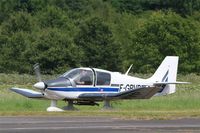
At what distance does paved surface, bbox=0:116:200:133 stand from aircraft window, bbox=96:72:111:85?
801 cm

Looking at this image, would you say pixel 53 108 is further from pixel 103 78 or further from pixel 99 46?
pixel 99 46

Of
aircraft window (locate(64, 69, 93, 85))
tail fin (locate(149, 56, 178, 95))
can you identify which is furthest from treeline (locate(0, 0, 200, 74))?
aircraft window (locate(64, 69, 93, 85))

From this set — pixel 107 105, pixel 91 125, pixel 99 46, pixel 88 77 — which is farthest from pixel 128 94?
pixel 99 46

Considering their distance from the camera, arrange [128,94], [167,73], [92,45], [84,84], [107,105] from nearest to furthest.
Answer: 1. [128,94]
2. [107,105]
3. [84,84]
4. [167,73]
5. [92,45]

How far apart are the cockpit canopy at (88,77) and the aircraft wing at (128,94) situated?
0.50m

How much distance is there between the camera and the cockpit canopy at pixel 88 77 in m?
31.7

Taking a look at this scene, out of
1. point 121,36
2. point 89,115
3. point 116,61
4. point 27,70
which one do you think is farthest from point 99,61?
point 89,115

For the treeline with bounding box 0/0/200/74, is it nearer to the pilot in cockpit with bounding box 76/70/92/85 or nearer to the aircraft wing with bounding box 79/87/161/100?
the pilot in cockpit with bounding box 76/70/92/85

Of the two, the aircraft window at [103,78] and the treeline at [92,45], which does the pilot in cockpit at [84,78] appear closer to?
the aircraft window at [103,78]

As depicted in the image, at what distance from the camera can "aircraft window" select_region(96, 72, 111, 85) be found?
105ft

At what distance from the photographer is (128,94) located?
103 feet

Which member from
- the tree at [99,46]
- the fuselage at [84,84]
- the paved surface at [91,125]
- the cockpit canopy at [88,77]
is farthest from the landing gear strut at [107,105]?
the tree at [99,46]

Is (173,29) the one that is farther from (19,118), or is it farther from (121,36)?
(19,118)

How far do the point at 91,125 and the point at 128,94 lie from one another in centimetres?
1020
